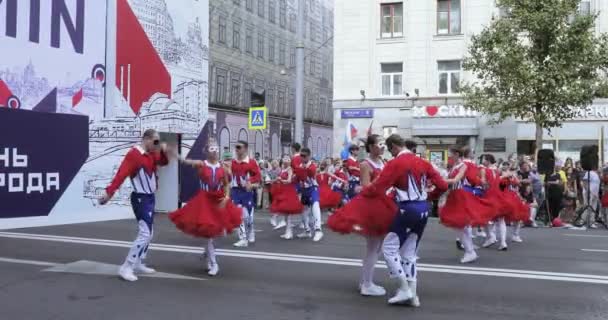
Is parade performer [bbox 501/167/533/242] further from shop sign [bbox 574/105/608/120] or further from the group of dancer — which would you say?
shop sign [bbox 574/105/608/120]

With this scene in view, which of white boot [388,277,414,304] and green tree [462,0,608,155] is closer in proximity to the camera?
white boot [388,277,414,304]

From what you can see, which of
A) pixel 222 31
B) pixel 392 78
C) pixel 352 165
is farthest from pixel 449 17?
pixel 352 165

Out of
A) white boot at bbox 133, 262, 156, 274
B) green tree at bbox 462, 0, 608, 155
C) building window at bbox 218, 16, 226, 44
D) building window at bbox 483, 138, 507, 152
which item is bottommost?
white boot at bbox 133, 262, 156, 274

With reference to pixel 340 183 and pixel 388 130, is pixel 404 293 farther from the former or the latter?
pixel 388 130

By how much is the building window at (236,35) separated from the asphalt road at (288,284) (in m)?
35.9

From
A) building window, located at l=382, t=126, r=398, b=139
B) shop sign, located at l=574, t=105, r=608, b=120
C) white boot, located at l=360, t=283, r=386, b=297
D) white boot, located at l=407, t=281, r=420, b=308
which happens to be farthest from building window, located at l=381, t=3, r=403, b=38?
white boot, located at l=407, t=281, r=420, b=308

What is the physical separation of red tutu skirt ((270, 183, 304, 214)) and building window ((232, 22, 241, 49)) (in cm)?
3529

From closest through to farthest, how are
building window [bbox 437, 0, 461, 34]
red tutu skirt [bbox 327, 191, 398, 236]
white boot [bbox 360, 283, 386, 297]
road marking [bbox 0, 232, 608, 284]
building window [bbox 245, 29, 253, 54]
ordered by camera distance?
1. red tutu skirt [bbox 327, 191, 398, 236]
2. white boot [bbox 360, 283, 386, 297]
3. road marking [bbox 0, 232, 608, 284]
4. building window [bbox 437, 0, 461, 34]
5. building window [bbox 245, 29, 253, 54]

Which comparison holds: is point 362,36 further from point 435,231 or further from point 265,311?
point 265,311

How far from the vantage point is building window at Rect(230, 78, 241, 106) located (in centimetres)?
4817

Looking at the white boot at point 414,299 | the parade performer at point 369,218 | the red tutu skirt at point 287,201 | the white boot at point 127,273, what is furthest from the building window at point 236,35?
the white boot at point 414,299

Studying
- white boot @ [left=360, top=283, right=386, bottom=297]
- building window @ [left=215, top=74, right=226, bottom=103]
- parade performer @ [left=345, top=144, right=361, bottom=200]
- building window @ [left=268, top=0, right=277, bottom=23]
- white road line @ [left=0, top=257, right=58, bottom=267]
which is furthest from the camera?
building window @ [left=268, top=0, right=277, bottom=23]

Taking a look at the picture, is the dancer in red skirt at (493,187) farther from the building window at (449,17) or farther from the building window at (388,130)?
the building window at (449,17)

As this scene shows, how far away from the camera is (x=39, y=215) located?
1636 centimetres
